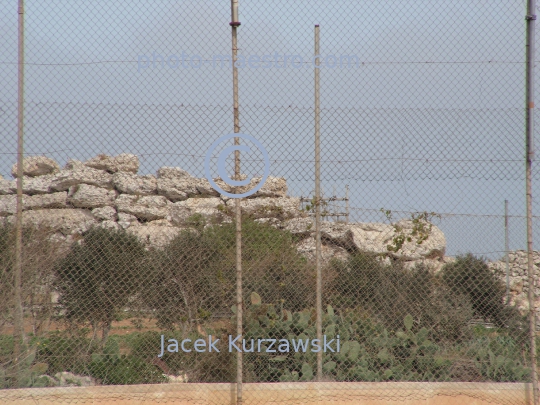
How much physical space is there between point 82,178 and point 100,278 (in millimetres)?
8944

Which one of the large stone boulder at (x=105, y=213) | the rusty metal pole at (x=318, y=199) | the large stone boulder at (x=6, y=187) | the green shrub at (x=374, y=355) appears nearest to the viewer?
the rusty metal pole at (x=318, y=199)

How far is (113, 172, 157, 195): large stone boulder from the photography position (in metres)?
13.0

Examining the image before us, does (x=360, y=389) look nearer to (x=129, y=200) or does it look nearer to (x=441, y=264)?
(x=441, y=264)

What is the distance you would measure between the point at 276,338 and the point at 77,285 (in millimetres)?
1813

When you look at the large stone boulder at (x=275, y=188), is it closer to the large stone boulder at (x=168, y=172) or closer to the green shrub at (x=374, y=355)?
the large stone boulder at (x=168, y=172)

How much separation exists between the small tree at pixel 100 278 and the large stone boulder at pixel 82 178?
21.8ft

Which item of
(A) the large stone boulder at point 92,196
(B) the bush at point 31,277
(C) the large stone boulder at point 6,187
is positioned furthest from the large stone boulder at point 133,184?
(B) the bush at point 31,277

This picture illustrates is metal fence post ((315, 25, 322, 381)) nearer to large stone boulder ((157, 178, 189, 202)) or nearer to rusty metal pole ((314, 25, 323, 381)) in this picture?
rusty metal pole ((314, 25, 323, 381))

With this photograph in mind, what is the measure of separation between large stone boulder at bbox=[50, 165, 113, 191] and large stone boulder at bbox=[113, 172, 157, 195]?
253mm

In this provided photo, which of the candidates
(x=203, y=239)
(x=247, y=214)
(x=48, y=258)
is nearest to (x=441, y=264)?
(x=247, y=214)

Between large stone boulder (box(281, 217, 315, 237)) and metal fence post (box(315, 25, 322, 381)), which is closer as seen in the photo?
metal fence post (box(315, 25, 322, 381))

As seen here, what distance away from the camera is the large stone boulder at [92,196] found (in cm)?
1252

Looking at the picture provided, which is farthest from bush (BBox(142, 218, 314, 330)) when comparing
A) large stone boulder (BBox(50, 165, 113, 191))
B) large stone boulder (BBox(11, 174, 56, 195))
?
large stone boulder (BBox(50, 165, 113, 191))

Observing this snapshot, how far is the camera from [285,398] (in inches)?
160
